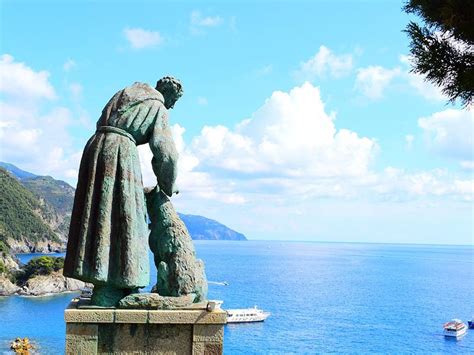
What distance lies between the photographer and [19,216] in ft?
490

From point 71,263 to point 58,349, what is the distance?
5014 cm

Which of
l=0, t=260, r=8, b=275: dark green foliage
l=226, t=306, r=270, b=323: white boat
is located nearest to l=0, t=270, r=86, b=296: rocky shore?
l=0, t=260, r=8, b=275: dark green foliage

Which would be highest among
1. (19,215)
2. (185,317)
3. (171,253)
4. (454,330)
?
(19,215)

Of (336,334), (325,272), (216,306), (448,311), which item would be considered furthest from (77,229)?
(325,272)

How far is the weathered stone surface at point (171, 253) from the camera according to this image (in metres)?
5.83

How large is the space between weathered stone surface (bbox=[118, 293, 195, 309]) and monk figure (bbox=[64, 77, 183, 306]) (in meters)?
0.11

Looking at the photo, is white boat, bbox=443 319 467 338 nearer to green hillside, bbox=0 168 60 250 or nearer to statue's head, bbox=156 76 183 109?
statue's head, bbox=156 76 183 109

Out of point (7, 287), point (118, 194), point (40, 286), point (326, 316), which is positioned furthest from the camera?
point (40, 286)

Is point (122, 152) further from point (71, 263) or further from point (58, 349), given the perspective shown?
point (58, 349)

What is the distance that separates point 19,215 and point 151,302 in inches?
6101

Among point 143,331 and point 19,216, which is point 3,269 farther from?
point 143,331

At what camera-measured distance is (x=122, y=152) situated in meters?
5.88

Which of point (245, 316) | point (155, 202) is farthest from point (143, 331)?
point (245, 316)

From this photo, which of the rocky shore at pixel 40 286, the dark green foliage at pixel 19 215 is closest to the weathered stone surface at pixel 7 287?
the rocky shore at pixel 40 286
